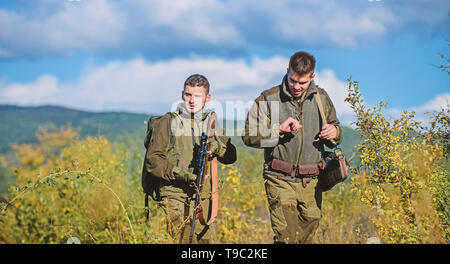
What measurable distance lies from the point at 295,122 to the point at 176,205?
1617 mm

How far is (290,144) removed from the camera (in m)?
5.03

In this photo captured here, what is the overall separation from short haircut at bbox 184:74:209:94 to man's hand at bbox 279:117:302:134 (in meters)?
1.05

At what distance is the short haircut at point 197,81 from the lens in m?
5.16

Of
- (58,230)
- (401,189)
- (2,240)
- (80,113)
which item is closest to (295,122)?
(401,189)

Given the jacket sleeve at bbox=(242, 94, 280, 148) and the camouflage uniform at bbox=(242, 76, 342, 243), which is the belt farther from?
the jacket sleeve at bbox=(242, 94, 280, 148)

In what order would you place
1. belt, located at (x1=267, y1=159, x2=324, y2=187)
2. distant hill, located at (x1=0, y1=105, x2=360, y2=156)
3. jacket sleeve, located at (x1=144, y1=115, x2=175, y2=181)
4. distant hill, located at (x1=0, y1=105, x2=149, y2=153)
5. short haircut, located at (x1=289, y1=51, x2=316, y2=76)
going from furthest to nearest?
distant hill, located at (x1=0, y1=105, x2=149, y2=153) → distant hill, located at (x1=0, y1=105, x2=360, y2=156) → belt, located at (x1=267, y1=159, x2=324, y2=187) → jacket sleeve, located at (x1=144, y1=115, x2=175, y2=181) → short haircut, located at (x1=289, y1=51, x2=316, y2=76)

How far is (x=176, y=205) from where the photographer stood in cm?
510

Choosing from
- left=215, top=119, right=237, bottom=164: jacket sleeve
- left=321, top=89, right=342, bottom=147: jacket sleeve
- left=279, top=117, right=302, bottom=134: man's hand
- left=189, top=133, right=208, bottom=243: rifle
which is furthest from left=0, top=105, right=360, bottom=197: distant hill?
left=279, top=117, right=302, bottom=134: man's hand

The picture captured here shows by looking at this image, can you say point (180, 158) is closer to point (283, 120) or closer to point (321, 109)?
point (283, 120)

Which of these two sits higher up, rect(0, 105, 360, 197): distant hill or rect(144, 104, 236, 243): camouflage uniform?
rect(0, 105, 360, 197): distant hill

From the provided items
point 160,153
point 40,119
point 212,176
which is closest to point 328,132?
point 212,176

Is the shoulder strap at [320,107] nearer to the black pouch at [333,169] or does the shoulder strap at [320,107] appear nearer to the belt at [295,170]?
the black pouch at [333,169]

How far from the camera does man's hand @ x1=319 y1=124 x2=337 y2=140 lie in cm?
486
